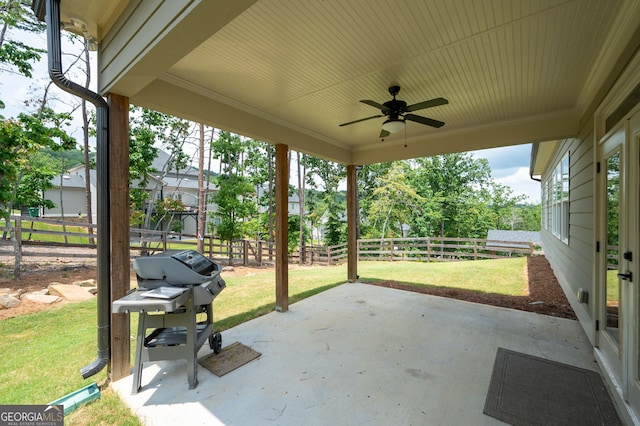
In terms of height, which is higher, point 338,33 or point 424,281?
point 338,33

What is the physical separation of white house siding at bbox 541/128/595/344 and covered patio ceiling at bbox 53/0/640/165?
0.47m

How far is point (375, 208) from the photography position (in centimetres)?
1625

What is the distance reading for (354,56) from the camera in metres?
2.48

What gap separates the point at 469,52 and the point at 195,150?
11012mm

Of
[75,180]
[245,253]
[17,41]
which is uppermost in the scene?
[17,41]

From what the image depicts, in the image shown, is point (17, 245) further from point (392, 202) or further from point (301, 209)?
point (392, 202)

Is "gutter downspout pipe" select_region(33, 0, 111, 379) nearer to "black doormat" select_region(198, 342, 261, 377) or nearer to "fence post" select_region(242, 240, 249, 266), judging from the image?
"black doormat" select_region(198, 342, 261, 377)

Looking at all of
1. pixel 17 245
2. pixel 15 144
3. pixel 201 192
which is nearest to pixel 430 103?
pixel 15 144

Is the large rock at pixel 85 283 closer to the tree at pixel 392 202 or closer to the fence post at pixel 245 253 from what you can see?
the fence post at pixel 245 253

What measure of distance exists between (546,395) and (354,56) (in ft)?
10.9

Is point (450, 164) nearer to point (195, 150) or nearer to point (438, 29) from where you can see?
point (195, 150)

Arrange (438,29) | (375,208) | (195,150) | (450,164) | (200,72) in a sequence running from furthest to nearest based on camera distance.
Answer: (450,164), (375,208), (195,150), (200,72), (438,29)

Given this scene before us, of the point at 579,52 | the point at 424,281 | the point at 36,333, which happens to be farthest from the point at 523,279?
the point at 36,333

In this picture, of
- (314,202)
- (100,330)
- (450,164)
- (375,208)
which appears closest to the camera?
(100,330)
